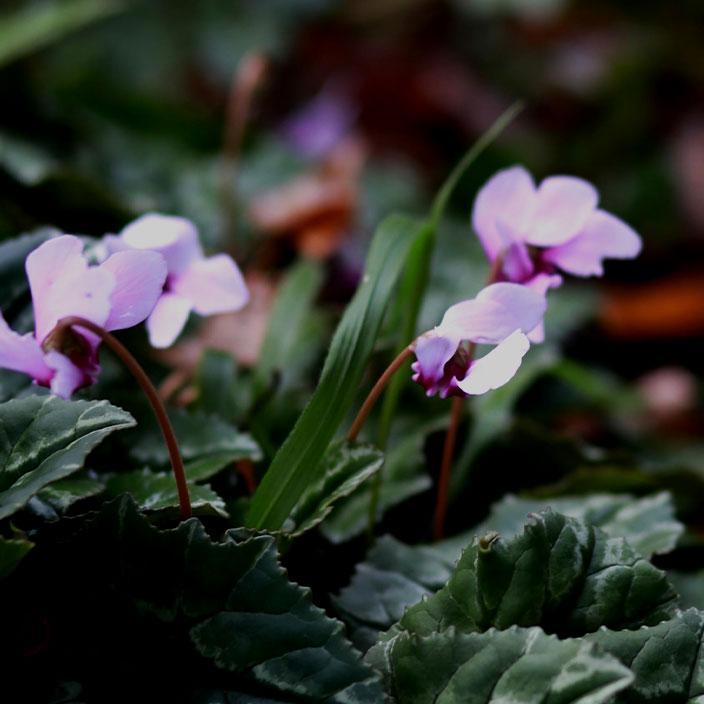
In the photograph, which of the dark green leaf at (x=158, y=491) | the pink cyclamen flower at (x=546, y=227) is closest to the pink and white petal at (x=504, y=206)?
the pink cyclamen flower at (x=546, y=227)

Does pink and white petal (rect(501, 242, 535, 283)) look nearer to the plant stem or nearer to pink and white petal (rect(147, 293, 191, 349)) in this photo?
the plant stem

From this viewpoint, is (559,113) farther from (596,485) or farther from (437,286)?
(596,485)

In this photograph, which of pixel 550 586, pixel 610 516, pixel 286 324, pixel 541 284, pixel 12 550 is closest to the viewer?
pixel 12 550

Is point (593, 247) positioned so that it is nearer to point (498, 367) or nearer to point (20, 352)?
point (498, 367)

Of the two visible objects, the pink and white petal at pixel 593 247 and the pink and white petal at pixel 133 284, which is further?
the pink and white petal at pixel 593 247

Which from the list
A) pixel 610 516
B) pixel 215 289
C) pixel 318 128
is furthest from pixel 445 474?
pixel 318 128

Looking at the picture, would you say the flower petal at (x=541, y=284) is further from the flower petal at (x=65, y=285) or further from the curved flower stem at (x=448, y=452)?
the flower petal at (x=65, y=285)
